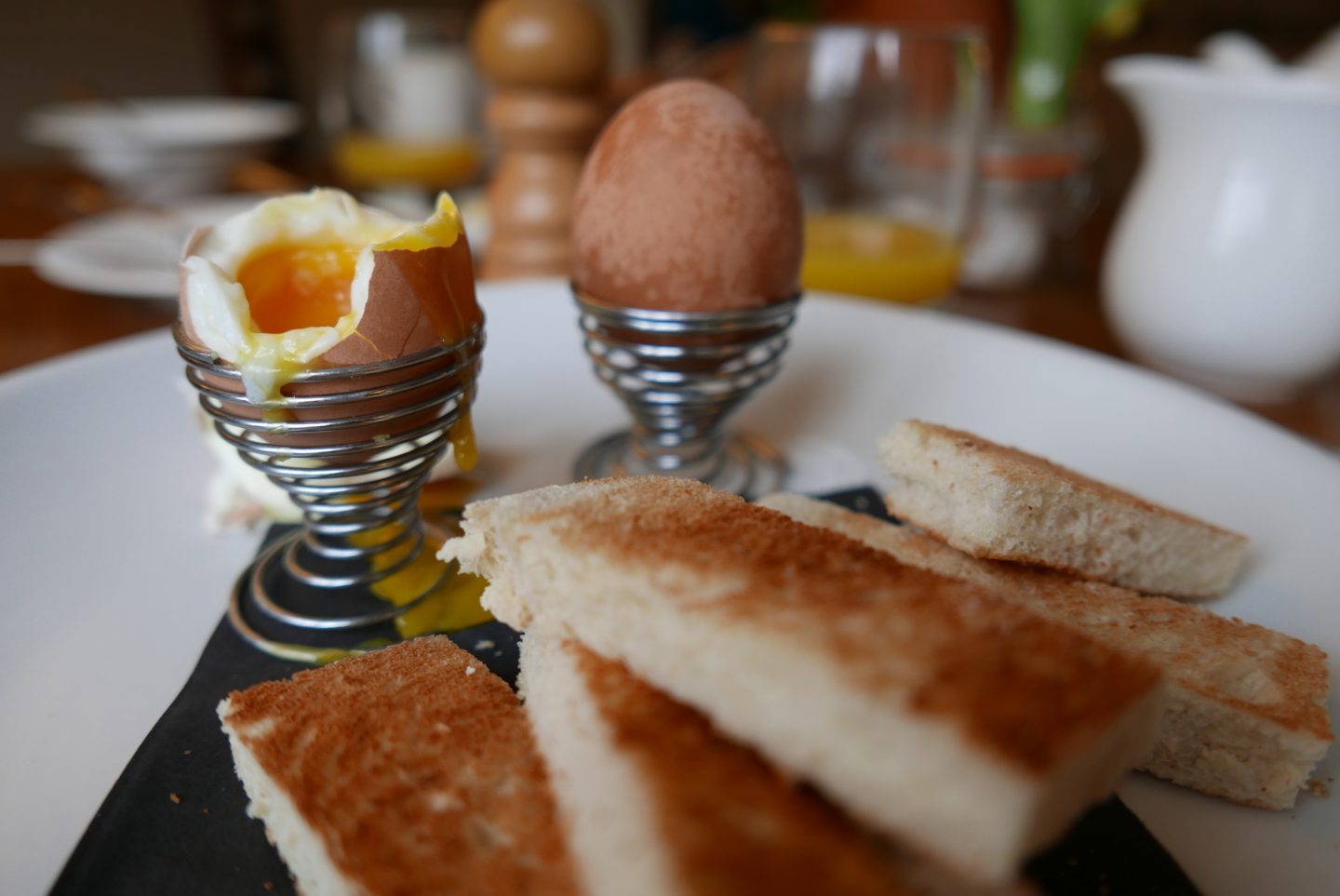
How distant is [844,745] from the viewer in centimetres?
46

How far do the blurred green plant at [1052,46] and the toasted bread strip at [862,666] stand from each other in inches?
68.2

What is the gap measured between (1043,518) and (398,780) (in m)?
0.57

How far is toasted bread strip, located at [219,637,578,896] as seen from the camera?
1.67ft

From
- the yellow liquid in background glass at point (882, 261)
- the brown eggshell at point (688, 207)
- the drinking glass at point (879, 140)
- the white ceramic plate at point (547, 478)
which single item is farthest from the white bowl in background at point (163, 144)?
the brown eggshell at point (688, 207)

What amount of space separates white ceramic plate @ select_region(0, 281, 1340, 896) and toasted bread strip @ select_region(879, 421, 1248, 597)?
0.07 m

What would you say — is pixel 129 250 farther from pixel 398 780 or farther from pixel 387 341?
pixel 398 780

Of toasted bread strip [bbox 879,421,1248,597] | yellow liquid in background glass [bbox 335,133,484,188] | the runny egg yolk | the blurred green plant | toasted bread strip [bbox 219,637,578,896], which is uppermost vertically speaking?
the blurred green plant

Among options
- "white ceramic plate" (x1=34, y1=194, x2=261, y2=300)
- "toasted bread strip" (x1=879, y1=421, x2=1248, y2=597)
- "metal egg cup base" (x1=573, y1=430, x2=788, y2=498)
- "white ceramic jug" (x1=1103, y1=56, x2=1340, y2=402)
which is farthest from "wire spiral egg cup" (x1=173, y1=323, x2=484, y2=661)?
"white ceramic jug" (x1=1103, y1=56, x2=1340, y2=402)

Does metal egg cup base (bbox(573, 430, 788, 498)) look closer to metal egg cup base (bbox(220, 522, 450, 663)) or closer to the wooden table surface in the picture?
metal egg cup base (bbox(220, 522, 450, 663))

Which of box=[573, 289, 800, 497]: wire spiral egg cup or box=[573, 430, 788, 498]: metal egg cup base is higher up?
box=[573, 289, 800, 497]: wire spiral egg cup

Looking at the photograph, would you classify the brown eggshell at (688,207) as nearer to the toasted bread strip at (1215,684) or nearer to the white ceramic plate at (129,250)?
the toasted bread strip at (1215,684)

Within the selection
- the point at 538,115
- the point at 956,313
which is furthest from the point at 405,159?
the point at 956,313

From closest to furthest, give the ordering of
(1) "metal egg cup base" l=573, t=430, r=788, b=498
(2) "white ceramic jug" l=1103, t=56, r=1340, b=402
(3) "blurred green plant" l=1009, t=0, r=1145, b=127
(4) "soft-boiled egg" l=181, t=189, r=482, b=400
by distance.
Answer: (4) "soft-boiled egg" l=181, t=189, r=482, b=400 → (1) "metal egg cup base" l=573, t=430, r=788, b=498 → (2) "white ceramic jug" l=1103, t=56, r=1340, b=402 → (3) "blurred green plant" l=1009, t=0, r=1145, b=127

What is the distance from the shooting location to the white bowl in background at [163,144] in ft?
6.92
